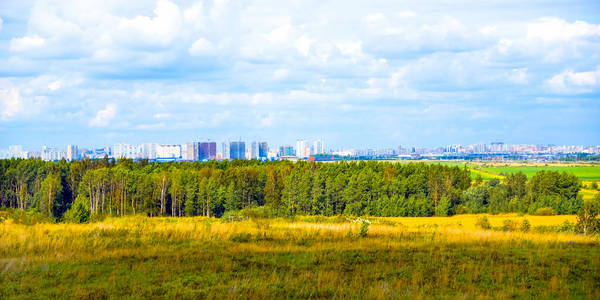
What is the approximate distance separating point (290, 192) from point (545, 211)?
54412 millimetres

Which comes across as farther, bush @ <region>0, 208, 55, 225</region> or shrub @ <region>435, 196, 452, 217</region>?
shrub @ <region>435, 196, 452, 217</region>

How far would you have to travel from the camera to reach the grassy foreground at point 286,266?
1038 cm

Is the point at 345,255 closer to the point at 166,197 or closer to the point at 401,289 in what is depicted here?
the point at 401,289

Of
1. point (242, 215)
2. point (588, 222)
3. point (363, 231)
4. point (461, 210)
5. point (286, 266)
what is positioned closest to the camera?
point (286, 266)

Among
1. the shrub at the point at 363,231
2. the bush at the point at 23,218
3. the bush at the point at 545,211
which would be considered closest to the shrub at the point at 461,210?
the bush at the point at 545,211

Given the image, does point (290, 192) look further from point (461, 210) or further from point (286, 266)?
point (286, 266)

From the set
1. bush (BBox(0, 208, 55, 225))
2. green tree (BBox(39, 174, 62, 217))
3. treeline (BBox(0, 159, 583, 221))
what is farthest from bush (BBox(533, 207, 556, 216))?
green tree (BBox(39, 174, 62, 217))

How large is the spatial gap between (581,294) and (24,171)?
134 metres

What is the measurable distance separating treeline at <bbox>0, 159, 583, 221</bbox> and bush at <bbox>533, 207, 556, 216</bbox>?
381 centimetres

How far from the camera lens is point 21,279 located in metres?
10.8

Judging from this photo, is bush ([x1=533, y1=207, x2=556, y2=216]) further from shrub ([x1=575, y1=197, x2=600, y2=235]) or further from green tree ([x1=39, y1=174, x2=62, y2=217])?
green tree ([x1=39, y1=174, x2=62, y2=217])

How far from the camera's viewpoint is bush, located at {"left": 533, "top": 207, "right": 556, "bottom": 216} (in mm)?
96681

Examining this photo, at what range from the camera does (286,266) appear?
13.0 meters

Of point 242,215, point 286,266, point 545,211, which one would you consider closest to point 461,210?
point 545,211
